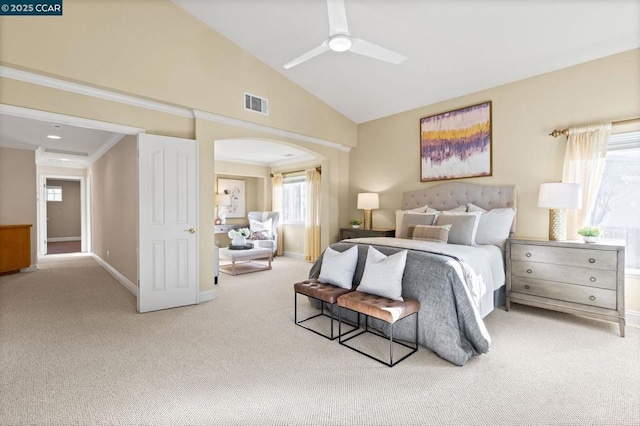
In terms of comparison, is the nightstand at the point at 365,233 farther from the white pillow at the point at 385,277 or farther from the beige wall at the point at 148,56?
the white pillow at the point at 385,277

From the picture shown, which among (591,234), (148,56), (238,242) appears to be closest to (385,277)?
(591,234)

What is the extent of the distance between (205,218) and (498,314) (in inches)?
150

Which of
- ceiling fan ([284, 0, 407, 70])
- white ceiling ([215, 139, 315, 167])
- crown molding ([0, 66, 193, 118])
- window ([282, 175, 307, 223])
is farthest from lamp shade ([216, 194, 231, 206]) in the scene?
ceiling fan ([284, 0, 407, 70])

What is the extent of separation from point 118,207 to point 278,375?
4486 mm

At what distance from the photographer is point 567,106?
3701 millimetres

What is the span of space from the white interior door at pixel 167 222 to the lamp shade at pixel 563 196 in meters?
4.15

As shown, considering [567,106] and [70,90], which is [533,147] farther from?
[70,90]

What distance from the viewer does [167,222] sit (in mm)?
3750

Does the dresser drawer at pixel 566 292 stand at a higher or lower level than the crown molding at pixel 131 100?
lower

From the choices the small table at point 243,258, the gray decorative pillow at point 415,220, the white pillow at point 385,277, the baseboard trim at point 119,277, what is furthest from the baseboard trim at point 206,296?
the gray decorative pillow at point 415,220

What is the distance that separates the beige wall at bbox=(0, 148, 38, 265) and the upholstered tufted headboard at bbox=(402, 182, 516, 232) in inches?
278

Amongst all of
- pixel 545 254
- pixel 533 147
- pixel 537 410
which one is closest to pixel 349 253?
pixel 537 410

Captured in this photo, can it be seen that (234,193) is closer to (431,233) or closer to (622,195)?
(431,233)

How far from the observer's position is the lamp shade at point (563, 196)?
3289 millimetres
